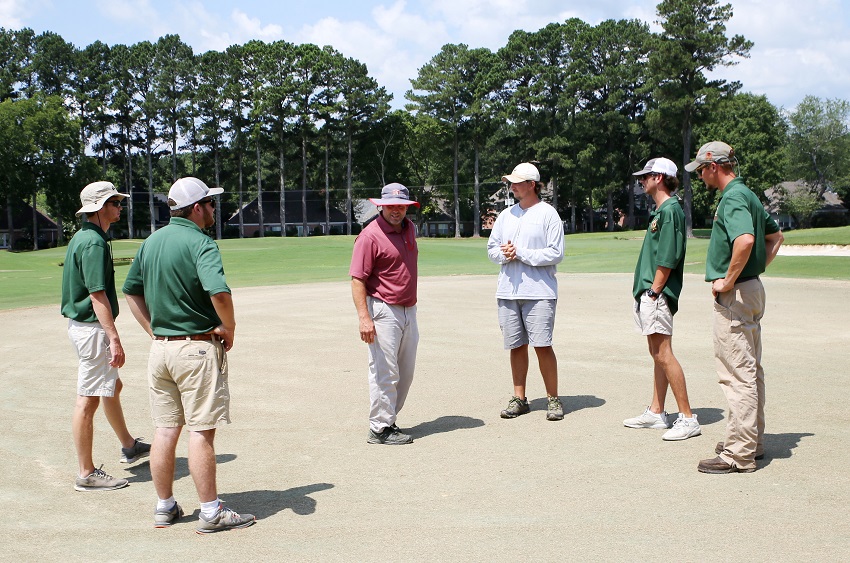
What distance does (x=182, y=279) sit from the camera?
526 centimetres

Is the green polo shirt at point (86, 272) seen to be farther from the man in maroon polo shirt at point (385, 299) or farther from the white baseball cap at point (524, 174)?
the white baseball cap at point (524, 174)

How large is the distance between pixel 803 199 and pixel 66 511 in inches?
3622

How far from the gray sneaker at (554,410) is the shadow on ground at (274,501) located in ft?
8.50

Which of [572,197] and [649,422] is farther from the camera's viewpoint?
[572,197]

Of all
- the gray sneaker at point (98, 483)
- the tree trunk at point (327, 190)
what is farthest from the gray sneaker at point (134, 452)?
the tree trunk at point (327, 190)

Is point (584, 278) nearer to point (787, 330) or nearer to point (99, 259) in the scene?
point (787, 330)

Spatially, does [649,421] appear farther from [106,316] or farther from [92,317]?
[92,317]

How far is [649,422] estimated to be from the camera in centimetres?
752

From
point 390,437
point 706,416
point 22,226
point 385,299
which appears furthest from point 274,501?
point 22,226

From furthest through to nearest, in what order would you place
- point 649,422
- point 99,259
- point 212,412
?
point 649,422 → point 99,259 → point 212,412

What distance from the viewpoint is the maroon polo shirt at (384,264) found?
7465 mm

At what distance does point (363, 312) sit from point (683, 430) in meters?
2.89

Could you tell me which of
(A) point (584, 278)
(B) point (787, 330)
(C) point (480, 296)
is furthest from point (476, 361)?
(A) point (584, 278)

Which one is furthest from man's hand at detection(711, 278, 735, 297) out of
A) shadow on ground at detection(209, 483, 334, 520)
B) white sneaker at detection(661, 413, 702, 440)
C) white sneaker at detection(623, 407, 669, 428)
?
shadow on ground at detection(209, 483, 334, 520)
